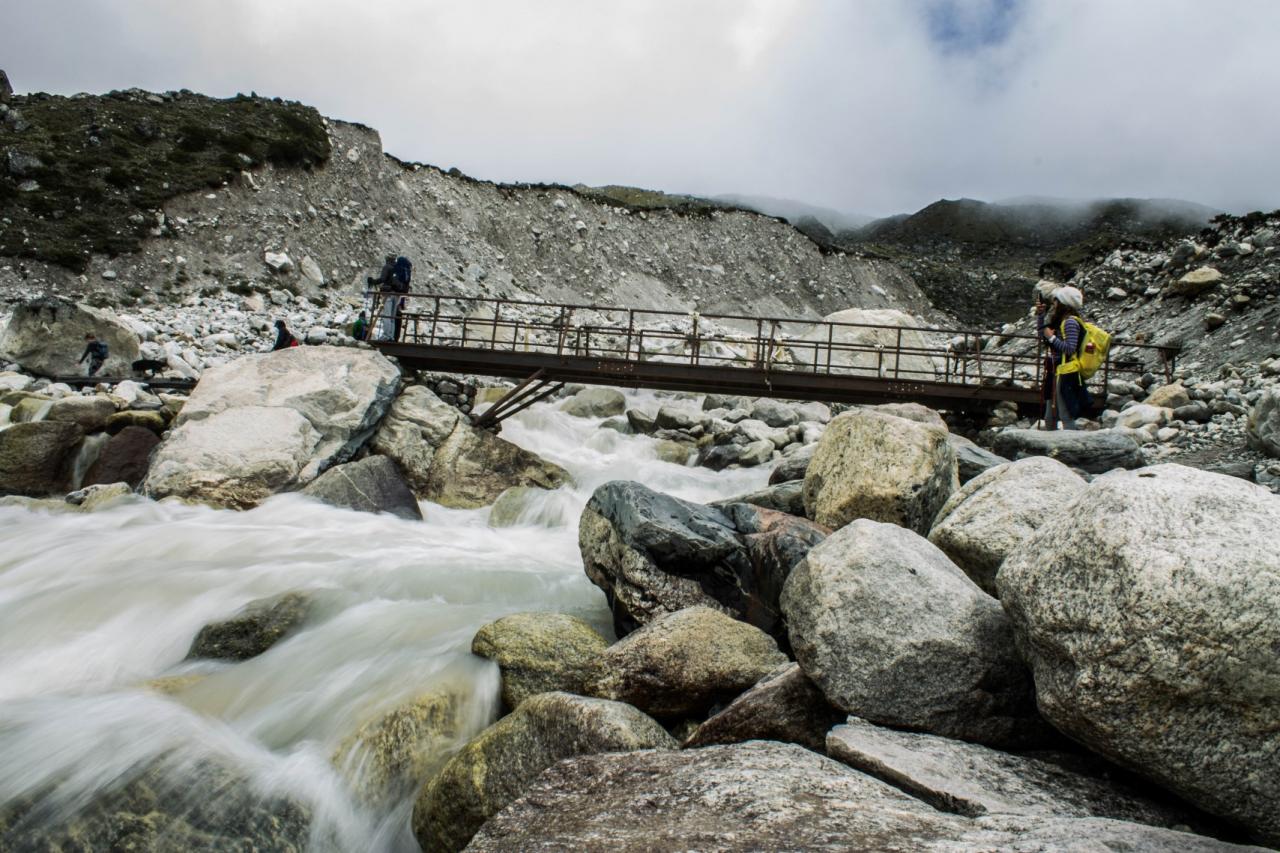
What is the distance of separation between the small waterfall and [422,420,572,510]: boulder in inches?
194

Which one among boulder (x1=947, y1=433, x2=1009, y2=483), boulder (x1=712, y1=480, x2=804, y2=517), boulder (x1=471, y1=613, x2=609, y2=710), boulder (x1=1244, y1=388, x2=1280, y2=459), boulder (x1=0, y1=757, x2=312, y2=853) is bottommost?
boulder (x1=0, y1=757, x2=312, y2=853)

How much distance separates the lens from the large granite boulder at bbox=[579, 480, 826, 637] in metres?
6.05

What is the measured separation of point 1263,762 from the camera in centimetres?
260

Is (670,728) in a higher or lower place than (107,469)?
lower

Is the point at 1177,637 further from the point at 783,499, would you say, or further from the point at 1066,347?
the point at 1066,347

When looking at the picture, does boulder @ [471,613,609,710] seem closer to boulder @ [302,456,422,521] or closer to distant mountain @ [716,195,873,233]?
boulder @ [302,456,422,521]

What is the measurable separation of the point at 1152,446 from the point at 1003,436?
2.42m

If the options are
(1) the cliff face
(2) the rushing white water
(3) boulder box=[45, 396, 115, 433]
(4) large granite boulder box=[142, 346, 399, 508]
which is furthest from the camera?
(1) the cliff face

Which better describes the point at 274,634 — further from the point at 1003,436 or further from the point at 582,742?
the point at 1003,436

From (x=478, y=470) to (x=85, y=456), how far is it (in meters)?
5.90

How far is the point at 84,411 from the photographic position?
12008 millimetres

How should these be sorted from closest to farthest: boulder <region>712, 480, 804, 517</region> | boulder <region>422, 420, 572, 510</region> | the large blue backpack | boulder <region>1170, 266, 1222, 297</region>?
boulder <region>712, 480, 804, 517</region>, boulder <region>422, 420, 572, 510</region>, boulder <region>1170, 266, 1222, 297</region>, the large blue backpack

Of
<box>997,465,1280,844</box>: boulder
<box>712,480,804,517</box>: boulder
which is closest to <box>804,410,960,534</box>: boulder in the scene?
<box>712,480,804,517</box>: boulder

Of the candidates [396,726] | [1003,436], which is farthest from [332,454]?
[1003,436]
